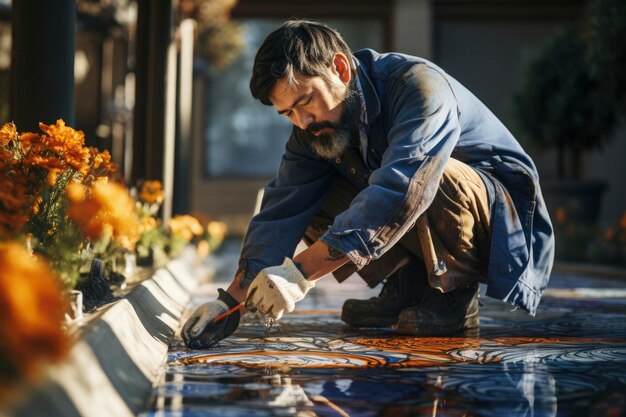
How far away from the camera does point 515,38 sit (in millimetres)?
13281

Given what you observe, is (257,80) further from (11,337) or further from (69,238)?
(11,337)

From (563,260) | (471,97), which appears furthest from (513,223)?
(563,260)

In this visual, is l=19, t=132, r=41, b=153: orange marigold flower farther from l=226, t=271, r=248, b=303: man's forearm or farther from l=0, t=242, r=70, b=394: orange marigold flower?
l=0, t=242, r=70, b=394: orange marigold flower

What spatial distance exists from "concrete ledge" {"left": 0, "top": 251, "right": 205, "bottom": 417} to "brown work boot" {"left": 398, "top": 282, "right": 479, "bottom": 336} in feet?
2.32

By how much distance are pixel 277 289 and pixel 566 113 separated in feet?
21.3

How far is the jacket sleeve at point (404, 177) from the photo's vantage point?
243cm

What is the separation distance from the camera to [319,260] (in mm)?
2438

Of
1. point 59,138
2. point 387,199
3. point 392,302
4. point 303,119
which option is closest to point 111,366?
point 59,138

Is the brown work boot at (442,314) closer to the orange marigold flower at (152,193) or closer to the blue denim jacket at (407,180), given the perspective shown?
the blue denim jacket at (407,180)

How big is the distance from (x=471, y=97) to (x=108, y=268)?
1274 millimetres

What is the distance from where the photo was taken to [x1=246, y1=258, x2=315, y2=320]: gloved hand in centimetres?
238

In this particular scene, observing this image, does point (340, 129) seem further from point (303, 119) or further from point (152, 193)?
point (152, 193)

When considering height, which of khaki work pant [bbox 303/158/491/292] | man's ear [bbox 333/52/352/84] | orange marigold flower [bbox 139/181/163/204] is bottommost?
khaki work pant [bbox 303/158/491/292]

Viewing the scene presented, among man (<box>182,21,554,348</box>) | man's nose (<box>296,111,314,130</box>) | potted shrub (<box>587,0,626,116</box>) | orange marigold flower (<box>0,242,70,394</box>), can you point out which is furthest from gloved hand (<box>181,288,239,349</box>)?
potted shrub (<box>587,0,626,116</box>)
